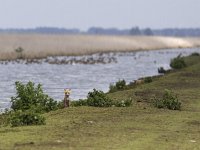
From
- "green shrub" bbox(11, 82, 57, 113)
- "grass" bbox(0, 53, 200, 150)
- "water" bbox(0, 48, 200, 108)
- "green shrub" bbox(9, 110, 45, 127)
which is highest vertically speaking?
"water" bbox(0, 48, 200, 108)

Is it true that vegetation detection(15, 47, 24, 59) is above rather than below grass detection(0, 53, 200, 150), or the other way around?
above

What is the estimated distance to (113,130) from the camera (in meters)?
18.8

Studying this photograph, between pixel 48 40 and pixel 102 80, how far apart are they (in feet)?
316

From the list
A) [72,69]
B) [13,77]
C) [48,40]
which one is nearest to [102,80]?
[13,77]

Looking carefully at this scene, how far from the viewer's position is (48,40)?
152 m

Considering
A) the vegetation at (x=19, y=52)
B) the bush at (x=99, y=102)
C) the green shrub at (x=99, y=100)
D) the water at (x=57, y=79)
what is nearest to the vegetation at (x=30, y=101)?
the bush at (x=99, y=102)

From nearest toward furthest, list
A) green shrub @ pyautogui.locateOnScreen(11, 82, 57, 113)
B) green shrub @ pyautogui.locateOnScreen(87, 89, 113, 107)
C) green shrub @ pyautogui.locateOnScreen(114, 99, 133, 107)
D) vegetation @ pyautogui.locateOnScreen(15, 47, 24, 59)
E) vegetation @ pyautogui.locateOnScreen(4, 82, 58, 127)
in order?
vegetation @ pyautogui.locateOnScreen(4, 82, 58, 127) → green shrub @ pyautogui.locateOnScreen(11, 82, 57, 113) → green shrub @ pyautogui.locateOnScreen(87, 89, 113, 107) → green shrub @ pyautogui.locateOnScreen(114, 99, 133, 107) → vegetation @ pyautogui.locateOnScreen(15, 47, 24, 59)

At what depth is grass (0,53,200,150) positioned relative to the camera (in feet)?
53.0

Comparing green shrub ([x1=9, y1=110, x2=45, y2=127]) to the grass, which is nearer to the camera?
the grass

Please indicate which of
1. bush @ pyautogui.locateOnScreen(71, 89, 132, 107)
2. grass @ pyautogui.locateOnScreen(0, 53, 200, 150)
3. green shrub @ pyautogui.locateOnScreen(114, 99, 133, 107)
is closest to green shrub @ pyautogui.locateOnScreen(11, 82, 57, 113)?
bush @ pyautogui.locateOnScreen(71, 89, 132, 107)

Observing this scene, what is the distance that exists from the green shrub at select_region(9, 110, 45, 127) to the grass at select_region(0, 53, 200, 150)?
388 mm

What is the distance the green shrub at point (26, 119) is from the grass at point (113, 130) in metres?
0.39

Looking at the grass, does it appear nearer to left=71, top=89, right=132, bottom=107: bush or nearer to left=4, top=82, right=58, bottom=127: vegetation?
left=71, top=89, right=132, bottom=107: bush

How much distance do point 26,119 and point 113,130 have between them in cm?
314
